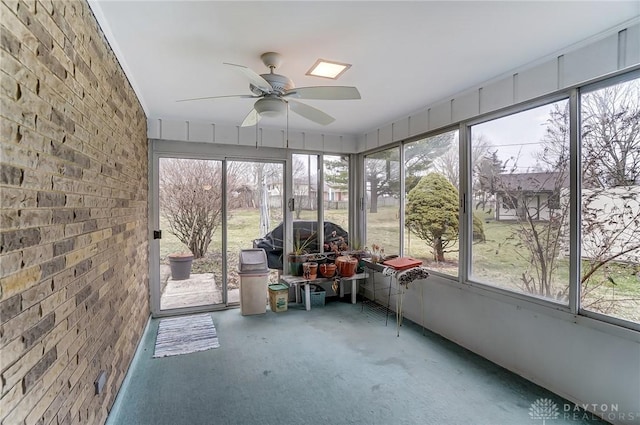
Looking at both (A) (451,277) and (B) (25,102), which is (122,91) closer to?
(B) (25,102)

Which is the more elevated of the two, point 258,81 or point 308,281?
point 258,81

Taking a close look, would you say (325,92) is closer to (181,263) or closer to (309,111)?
(309,111)

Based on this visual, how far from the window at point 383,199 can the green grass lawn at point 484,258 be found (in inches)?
0.6

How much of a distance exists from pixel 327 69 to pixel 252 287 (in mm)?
2938

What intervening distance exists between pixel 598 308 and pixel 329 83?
9.09 ft

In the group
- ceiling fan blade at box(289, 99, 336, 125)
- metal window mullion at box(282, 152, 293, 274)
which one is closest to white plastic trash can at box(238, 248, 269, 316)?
metal window mullion at box(282, 152, 293, 274)

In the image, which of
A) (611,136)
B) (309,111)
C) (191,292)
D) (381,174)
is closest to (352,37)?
(309,111)

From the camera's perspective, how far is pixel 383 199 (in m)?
4.80

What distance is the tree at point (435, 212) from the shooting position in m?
3.61

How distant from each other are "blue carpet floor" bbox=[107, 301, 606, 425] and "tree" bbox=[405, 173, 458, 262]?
1087 millimetres

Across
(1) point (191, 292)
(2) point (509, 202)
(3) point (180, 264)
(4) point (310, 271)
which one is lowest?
(1) point (191, 292)

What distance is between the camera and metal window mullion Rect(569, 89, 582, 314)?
2418 millimetres

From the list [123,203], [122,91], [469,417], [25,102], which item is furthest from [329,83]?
[469,417]

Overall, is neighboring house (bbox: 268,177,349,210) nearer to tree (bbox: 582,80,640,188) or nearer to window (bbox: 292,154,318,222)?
window (bbox: 292,154,318,222)
